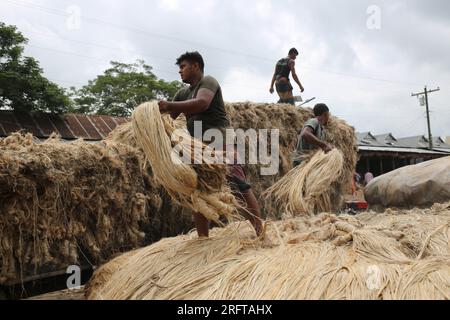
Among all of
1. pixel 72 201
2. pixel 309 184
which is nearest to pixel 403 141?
pixel 309 184

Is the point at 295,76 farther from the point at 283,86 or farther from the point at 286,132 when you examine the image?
the point at 286,132

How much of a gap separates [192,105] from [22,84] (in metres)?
10.5

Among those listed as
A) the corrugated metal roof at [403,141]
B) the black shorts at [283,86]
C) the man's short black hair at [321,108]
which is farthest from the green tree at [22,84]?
the corrugated metal roof at [403,141]

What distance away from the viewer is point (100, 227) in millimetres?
3244

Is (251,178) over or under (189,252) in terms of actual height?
over

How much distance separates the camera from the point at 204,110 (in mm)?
2914

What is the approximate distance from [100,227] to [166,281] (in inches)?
42.8

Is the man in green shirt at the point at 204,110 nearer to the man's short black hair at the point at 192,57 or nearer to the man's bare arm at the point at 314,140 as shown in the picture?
the man's short black hair at the point at 192,57

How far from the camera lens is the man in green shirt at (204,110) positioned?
287 centimetres

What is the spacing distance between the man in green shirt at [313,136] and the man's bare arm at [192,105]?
203cm

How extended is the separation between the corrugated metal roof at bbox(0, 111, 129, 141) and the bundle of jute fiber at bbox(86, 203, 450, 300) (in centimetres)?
629

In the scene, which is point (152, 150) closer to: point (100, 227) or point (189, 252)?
point (189, 252)

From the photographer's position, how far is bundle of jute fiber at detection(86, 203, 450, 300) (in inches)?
75.1
